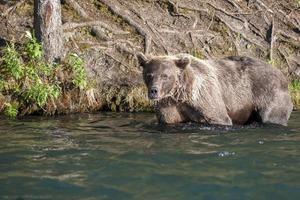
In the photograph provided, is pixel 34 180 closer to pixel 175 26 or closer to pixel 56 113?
pixel 56 113

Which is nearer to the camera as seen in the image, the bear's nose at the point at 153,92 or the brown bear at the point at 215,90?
the bear's nose at the point at 153,92

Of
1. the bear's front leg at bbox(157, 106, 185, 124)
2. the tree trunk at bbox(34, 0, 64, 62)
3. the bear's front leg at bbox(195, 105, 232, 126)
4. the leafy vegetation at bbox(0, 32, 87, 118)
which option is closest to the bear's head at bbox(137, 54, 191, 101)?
the bear's front leg at bbox(157, 106, 185, 124)

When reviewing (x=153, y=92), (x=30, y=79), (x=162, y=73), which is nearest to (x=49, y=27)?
(x=30, y=79)

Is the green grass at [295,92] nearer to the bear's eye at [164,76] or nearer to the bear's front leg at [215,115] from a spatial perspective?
the bear's front leg at [215,115]

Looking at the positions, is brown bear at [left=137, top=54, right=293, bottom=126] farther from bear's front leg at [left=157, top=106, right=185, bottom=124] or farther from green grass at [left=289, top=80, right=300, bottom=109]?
green grass at [left=289, top=80, right=300, bottom=109]

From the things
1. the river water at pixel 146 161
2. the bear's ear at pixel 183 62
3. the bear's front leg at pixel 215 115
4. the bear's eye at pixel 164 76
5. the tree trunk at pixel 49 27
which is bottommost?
the river water at pixel 146 161

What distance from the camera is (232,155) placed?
8.27 meters

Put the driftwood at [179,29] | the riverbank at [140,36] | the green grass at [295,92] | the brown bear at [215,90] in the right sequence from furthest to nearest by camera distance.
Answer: the driftwood at [179,29]
the green grass at [295,92]
the riverbank at [140,36]
the brown bear at [215,90]

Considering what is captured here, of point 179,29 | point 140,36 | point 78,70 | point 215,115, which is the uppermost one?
point 179,29

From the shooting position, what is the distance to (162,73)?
10.1 m

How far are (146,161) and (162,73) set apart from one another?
99.9 inches

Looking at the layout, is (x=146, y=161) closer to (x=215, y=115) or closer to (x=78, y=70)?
(x=215, y=115)

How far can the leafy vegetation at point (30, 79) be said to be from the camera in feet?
39.1

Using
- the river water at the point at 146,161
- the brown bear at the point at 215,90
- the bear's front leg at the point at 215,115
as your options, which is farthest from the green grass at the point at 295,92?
the bear's front leg at the point at 215,115
